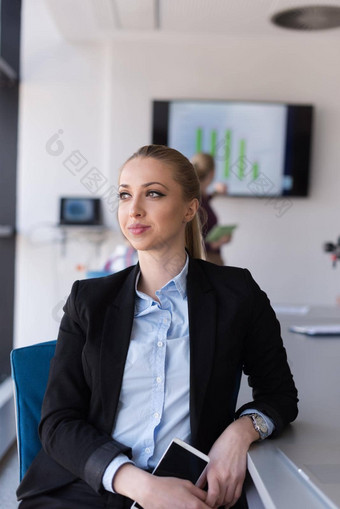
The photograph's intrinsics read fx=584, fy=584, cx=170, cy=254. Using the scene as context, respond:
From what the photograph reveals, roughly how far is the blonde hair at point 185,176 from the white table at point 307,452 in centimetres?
36

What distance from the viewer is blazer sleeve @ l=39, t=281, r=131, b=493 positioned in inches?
40.4

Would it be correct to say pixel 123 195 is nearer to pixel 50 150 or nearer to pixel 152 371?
pixel 152 371

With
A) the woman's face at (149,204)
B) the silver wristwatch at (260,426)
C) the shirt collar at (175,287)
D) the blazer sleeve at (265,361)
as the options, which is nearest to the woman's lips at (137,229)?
the woman's face at (149,204)

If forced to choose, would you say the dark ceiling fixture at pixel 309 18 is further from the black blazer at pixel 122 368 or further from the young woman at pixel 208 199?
the black blazer at pixel 122 368

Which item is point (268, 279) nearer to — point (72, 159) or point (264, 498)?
point (72, 159)

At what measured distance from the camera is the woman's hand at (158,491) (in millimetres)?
952

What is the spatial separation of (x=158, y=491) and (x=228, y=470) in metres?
0.13

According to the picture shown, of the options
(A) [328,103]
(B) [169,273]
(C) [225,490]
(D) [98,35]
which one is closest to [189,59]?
(D) [98,35]

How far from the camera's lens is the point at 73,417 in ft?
3.60

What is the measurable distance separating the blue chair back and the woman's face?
334 mm

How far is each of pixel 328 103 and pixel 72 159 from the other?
83.3 inches

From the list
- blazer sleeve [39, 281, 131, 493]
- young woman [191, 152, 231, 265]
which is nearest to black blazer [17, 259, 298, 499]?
blazer sleeve [39, 281, 131, 493]

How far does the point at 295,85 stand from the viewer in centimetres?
467

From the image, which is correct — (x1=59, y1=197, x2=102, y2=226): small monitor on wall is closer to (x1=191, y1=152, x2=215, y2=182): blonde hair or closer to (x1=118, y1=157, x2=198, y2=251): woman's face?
(x1=191, y1=152, x2=215, y2=182): blonde hair
